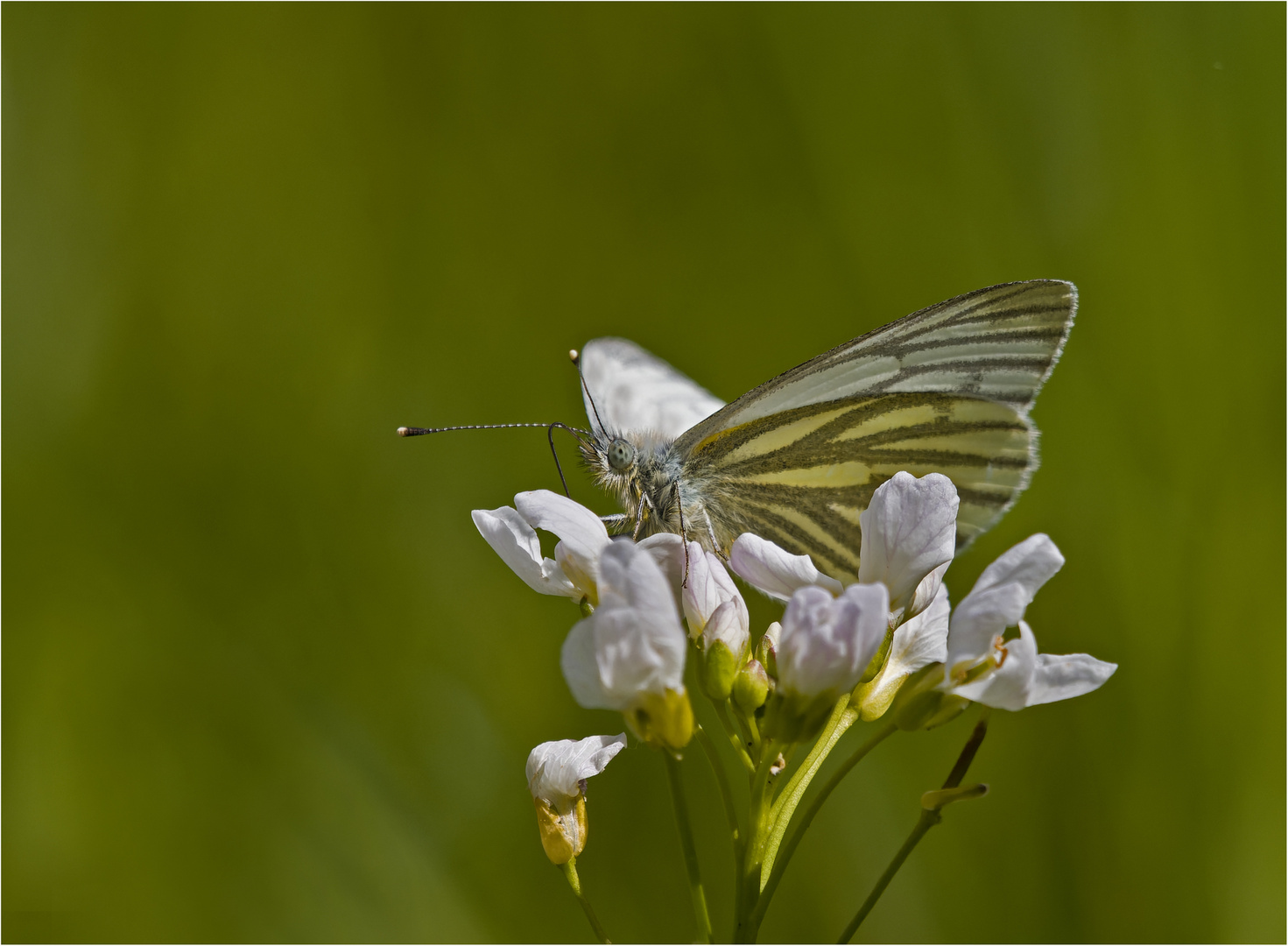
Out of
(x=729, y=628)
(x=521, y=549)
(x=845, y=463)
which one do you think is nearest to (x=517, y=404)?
(x=845, y=463)

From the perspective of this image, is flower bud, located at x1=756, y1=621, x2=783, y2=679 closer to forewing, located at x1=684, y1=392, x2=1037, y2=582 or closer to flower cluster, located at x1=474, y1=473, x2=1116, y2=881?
flower cluster, located at x1=474, y1=473, x2=1116, y2=881

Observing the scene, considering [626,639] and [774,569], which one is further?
[774,569]

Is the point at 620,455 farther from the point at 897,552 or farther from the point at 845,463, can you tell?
the point at 897,552

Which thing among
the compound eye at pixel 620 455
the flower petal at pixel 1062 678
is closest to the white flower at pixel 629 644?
the flower petal at pixel 1062 678

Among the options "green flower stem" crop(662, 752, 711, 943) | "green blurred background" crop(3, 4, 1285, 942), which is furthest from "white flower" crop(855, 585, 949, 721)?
"green blurred background" crop(3, 4, 1285, 942)

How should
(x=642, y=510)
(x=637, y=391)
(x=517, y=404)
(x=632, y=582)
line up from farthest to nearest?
1. (x=517, y=404)
2. (x=637, y=391)
3. (x=642, y=510)
4. (x=632, y=582)

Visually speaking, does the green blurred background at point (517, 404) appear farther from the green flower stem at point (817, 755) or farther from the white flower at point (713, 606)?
the white flower at point (713, 606)

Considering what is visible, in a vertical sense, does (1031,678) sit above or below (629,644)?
below
